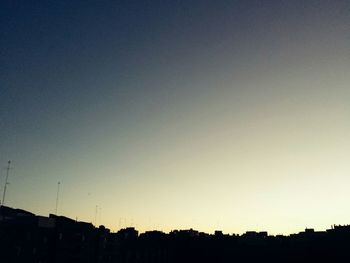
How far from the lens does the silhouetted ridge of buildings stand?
3125 inches

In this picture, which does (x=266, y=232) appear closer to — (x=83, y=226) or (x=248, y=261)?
(x=248, y=261)

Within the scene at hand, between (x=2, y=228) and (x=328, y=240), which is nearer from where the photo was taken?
(x=2, y=228)

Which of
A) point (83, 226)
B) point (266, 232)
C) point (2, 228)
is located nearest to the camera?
point (2, 228)

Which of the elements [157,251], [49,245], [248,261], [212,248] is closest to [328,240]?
[248,261]

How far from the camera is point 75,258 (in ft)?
287

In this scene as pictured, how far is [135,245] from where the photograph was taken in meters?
105

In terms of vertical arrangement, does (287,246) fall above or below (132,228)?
below

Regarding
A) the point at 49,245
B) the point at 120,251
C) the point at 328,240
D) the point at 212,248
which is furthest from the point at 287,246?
the point at 49,245

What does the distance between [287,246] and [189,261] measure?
26.7 meters

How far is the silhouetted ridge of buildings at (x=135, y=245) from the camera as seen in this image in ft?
260

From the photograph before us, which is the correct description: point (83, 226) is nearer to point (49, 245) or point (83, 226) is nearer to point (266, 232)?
point (49, 245)

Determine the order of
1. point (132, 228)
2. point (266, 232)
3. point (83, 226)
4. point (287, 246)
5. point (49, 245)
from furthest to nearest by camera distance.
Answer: point (266, 232) < point (132, 228) < point (287, 246) < point (83, 226) < point (49, 245)

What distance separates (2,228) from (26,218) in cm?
688

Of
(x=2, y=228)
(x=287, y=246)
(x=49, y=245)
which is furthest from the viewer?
(x=287, y=246)
